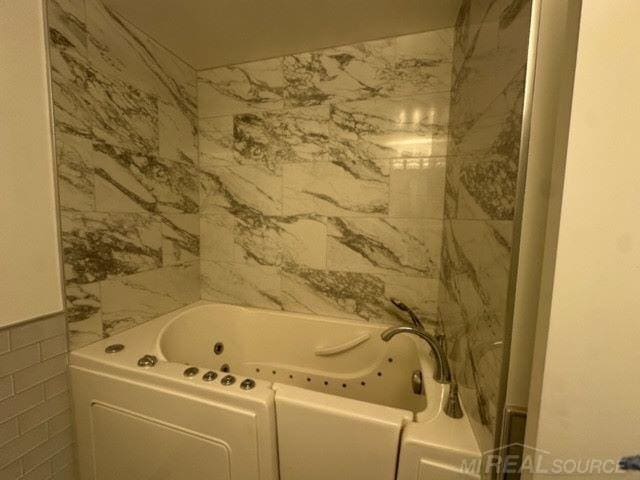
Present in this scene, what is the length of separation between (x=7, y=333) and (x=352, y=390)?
136cm

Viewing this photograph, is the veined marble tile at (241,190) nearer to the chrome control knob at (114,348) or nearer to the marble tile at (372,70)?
the marble tile at (372,70)

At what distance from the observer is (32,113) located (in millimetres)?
875

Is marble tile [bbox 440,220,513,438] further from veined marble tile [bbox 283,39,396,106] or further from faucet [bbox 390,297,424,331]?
veined marble tile [bbox 283,39,396,106]

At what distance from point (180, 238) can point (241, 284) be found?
0.44 m

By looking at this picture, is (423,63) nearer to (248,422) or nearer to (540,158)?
(540,158)

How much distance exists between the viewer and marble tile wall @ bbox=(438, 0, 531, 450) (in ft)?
1.79

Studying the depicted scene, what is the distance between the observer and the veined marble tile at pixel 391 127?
1246mm

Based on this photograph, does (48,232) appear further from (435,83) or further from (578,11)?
(435,83)

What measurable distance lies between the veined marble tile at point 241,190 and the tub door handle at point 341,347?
0.80m

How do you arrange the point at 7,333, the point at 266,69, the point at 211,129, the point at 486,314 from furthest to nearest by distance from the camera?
the point at 211,129 < the point at 266,69 < the point at 7,333 < the point at 486,314

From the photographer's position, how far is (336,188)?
1412mm

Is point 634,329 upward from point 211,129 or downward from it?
downward

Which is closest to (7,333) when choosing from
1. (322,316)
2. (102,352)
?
(102,352)

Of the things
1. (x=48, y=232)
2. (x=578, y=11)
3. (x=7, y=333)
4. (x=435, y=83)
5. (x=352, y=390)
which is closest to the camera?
(x=578, y=11)
